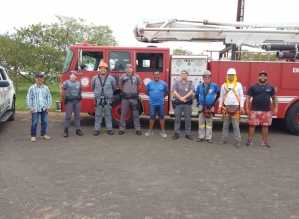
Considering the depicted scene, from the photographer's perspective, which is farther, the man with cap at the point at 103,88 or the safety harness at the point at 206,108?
the man with cap at the point at 103,88

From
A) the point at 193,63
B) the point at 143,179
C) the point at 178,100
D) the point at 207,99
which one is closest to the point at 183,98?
the point at 178,100

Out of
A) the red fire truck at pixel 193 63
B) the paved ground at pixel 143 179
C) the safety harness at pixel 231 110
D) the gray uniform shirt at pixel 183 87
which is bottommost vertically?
the paved ground at pixel 143 179

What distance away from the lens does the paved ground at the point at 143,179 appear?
146 inches

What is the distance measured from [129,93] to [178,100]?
1261 mm

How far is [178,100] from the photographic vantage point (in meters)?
7.51

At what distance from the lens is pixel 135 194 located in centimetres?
414

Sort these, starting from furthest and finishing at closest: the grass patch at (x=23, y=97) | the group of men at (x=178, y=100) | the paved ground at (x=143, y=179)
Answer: the grass patch at (x=23, y=97)
the group of men at (x=178, y=100)
the paved ground at (x=143, y=179)

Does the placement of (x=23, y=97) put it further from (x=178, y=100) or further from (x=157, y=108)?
(x=178, y=100)

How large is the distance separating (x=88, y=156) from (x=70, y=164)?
550 millimetres

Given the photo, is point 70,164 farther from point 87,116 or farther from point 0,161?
point 87,116

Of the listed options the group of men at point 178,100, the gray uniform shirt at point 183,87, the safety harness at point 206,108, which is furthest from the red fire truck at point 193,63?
the safety harness at point 206,108

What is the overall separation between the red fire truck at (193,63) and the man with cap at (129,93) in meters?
0.67

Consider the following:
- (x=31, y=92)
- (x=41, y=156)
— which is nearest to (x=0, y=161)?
(x=41, y=156)

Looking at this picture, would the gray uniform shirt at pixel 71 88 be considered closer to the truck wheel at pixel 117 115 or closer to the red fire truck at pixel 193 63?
the red fire truck at pixel 193 63
